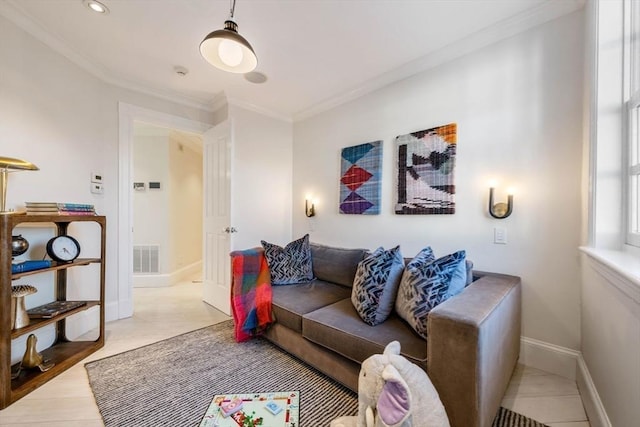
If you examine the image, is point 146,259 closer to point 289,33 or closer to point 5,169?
point 5,169

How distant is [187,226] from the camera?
4703 mm

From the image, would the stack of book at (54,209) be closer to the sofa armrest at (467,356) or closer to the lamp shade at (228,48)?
the lamp shade at (228,48)

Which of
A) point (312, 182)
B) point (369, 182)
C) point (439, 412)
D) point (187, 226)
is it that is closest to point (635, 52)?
point (369, 182)

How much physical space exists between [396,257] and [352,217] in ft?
3.84

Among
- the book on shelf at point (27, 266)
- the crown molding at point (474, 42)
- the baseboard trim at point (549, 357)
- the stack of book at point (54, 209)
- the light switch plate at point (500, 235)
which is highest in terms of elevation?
the crown molding at point (474, 42)

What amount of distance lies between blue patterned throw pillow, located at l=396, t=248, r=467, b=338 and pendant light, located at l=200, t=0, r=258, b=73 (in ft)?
5.10

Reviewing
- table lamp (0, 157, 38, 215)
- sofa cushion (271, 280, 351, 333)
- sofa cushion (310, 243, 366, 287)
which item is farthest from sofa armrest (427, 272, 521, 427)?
table lamp (0, 157, 38, 215)

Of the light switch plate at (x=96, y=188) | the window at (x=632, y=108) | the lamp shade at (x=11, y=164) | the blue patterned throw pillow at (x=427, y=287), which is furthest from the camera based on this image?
the light switch plate at (x=96, y=188)

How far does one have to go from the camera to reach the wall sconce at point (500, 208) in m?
1.85

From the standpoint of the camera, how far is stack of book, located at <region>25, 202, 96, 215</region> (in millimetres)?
1786

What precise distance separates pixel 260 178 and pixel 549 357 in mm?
3181

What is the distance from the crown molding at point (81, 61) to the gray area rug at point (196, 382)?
2539 mm

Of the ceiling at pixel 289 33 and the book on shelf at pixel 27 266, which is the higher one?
the ceiling at pixel 289 33

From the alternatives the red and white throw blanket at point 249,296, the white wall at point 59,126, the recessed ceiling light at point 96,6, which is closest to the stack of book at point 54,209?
the white wall at point 59,126
